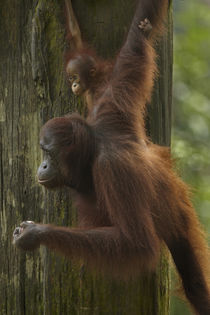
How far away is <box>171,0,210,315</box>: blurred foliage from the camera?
6.04m

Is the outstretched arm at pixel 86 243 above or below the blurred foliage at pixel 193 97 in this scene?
below

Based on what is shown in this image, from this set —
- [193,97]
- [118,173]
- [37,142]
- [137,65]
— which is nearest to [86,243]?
[118,173]

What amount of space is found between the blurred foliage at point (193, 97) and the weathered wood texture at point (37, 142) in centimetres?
272

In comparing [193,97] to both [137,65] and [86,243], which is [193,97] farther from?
[86,243]

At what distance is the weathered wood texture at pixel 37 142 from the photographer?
3.14 m

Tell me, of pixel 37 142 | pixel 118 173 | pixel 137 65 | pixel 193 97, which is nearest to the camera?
pixel 118 173

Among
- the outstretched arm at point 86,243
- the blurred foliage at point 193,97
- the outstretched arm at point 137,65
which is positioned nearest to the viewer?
the outstretched arm at point 86,243

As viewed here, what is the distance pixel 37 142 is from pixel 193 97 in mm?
3371

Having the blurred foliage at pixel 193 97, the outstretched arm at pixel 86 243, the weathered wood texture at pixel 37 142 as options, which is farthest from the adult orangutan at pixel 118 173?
the blurred foliage at pixel 193 97

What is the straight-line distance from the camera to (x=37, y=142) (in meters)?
3.25

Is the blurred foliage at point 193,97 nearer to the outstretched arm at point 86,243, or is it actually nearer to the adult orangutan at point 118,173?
the adult orangutan at point 118,173

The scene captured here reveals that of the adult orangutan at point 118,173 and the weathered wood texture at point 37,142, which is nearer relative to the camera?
the adult orangutan at point 118,173

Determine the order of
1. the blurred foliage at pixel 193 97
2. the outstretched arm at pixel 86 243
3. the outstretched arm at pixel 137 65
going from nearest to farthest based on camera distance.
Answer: the outstretched arm at pixel 86 243 → the outstretched arm at pixel 137 65 → the blurred foliage at pixel 193 97

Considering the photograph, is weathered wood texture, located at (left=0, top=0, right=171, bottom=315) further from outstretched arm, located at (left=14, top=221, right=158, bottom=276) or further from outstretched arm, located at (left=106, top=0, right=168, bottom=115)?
outstretched arm, located at (left=14, top=221, right=158, bottom=276)
